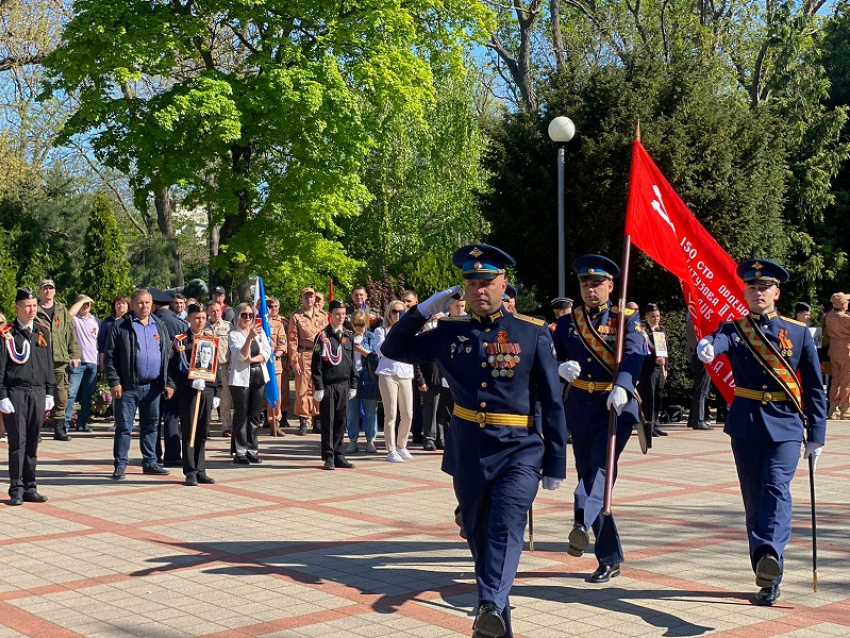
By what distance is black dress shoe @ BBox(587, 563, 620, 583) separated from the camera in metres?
7.57

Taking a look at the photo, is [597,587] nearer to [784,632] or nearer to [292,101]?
[784,632]

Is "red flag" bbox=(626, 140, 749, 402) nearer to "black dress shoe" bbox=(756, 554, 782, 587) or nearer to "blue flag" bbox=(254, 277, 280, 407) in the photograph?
"black dress shoe" bbox=(756, 554, 782, 587)

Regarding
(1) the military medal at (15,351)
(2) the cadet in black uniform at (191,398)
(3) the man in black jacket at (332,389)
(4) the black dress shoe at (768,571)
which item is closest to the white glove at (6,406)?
(1) the military medal at (15,351)

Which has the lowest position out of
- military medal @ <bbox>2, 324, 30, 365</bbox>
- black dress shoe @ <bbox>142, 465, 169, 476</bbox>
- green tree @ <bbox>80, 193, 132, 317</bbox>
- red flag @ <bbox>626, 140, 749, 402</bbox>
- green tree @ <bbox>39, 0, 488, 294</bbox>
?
black dress shoe @ <bbox>142, 465, 169, 476</bbox>

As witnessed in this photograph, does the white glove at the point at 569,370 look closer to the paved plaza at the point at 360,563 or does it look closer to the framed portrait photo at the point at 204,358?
the paved plaza at the point at 360,563

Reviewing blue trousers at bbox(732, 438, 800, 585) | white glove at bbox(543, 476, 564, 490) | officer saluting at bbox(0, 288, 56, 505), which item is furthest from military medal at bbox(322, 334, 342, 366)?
white glove at bbox(543, 476, 564, 490)

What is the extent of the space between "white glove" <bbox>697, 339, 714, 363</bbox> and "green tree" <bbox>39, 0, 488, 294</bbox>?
1750 cm

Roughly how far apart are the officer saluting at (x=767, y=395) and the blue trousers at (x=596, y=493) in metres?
0.79

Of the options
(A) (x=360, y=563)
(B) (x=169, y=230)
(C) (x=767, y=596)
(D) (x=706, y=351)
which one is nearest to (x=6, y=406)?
(A) (x=360, y=563)

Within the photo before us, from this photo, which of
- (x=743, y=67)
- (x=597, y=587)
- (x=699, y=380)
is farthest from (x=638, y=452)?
(x=743, y=67)

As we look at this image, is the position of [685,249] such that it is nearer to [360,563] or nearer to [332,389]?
[360,563]

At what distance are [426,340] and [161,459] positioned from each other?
839 centimetres

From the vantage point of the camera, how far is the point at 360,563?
8.24 m

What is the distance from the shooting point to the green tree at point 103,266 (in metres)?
24.1
